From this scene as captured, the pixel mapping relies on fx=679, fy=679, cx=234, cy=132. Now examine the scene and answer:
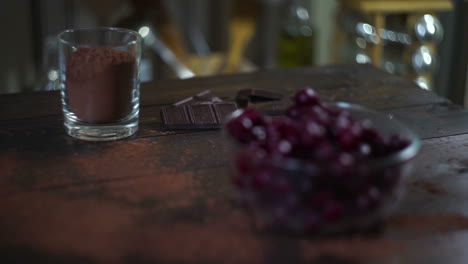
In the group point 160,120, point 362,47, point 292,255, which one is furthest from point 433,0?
point 292,255

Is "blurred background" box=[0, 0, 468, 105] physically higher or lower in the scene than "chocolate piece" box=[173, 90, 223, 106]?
lower

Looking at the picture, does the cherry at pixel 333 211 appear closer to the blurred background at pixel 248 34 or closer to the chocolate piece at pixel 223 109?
the chocolate piece at pixel 223 109

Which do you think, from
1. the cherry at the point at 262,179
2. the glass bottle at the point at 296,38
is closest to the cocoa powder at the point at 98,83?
the cherry at the point at 262,179

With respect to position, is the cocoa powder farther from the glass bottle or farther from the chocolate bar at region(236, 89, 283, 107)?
the glass bottle

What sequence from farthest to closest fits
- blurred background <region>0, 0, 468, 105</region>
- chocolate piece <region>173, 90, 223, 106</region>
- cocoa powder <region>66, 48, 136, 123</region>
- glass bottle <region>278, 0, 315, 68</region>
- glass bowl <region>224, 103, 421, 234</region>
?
glass bottle <region>278, 0, 315, 68</region>
blurred background <region>0, 0, 468, 105</region>
chocolate piece <region>173, 90, 223, 106</region>
cocoa powder <region>66, 48, 136, 123</region>
glass bowl <region>224, 103, 421, 234</region>

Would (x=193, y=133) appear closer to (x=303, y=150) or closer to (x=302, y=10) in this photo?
(x=303, y=150)

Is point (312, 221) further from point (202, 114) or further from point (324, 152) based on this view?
point (202, 114)

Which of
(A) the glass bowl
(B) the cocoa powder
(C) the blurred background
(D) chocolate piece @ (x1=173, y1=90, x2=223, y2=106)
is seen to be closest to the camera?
(A) the glass bowl

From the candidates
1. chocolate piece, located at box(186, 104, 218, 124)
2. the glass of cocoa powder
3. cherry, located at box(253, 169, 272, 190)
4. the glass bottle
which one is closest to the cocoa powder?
the glass of cocoa powder
